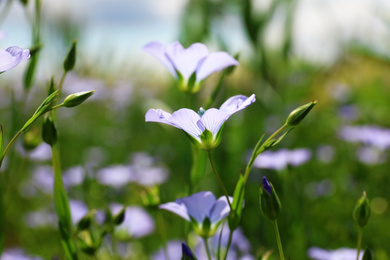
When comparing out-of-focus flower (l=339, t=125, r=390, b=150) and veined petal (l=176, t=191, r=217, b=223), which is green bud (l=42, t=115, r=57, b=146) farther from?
out-of-focus flower (l=339, t=125, r=390, b=150)

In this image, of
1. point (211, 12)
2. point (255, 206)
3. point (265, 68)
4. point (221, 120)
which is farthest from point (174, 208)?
point (211, 12)

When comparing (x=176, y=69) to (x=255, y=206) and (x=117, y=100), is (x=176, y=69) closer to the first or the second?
(x=255, y=206)

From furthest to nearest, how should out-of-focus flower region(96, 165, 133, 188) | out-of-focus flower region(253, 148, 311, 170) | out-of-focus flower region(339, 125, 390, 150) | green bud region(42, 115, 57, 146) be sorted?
out-of-focus flower region(96, 165, 133, 188) → out-of-focus flower region(339, 125, 390, 150) → out-of-focus flower region(253, 148, 311, 170) → green bud region(42, 115, 57, 146)

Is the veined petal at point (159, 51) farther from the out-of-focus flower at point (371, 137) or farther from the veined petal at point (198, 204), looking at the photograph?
the out-of-focus flower at point (371, 137)

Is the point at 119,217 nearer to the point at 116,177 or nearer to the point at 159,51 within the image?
the point at 159,51

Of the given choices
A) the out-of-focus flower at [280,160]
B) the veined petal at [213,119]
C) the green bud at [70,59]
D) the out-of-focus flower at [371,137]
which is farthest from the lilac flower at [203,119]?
the out-of-focus flower at [371,137]

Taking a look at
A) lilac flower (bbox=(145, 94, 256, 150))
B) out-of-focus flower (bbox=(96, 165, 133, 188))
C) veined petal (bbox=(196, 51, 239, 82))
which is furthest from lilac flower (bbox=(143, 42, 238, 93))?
out-of-focus flower (bbox=(96, 165, 133, 188))
